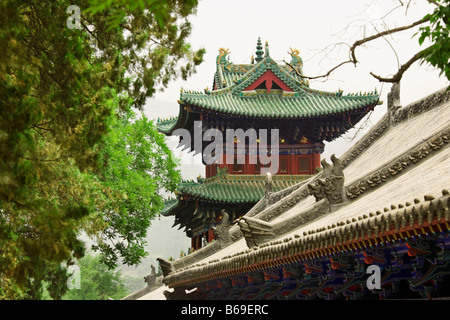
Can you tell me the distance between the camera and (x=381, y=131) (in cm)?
1451

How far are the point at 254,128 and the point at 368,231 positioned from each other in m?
16.9

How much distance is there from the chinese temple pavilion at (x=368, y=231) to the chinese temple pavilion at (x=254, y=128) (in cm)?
787

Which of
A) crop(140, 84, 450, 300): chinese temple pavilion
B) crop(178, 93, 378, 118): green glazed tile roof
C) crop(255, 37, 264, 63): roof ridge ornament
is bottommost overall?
crop(140, 84, 450, 300): chinese temple pavilion

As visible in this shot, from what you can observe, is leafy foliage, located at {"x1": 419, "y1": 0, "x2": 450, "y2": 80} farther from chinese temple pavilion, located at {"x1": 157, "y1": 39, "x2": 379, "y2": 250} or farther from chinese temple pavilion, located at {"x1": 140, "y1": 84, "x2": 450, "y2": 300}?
chinese temple pavilion, located at {"x1": 157, "y1": 39, "x2": 379, "y2": 250}

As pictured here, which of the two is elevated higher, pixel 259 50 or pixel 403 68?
pixel 259 50

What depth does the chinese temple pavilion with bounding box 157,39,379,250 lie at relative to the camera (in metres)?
22.8

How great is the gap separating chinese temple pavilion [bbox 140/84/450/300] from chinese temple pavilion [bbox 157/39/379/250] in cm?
787

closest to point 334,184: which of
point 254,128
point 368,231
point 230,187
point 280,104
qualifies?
point 368,231

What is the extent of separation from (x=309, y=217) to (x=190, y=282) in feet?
13.6

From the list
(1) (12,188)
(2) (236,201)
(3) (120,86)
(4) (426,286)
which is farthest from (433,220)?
(2) (236,201)

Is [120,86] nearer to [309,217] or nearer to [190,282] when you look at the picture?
[309,217]

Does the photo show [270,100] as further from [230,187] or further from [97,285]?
[97,285]

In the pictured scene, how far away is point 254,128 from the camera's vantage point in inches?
945

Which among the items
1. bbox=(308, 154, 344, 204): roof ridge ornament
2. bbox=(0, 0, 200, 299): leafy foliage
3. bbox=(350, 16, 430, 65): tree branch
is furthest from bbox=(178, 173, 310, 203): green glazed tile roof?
bbox=(350, 16, 430, 65): tree branch
